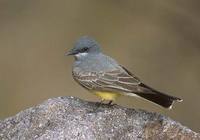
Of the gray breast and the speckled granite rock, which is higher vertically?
the gray breast

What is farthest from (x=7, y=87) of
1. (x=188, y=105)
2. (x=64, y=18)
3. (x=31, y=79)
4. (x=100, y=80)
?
(x=100, y=80)

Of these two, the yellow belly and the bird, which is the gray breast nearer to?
the bird

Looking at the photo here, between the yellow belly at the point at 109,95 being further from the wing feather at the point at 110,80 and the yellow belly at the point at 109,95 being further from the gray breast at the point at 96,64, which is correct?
the gray breast at the point at 96,64

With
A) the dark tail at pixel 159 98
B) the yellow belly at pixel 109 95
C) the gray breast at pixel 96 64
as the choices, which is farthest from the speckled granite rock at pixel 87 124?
the gray breast at pixel 96 64

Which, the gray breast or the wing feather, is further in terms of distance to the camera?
the gray breast

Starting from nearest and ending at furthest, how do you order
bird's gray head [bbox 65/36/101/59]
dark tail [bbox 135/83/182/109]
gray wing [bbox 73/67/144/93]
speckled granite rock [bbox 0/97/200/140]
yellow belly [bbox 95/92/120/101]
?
speckled granite rock [bbox 0/97/200/140]
dark tail [bbox 135/83/182/109]
gray wing [bbox 73/67/144/93]
yellow belly [bbox 95/92/120/101]
bird's gray head [bbox 65/36/101/59]

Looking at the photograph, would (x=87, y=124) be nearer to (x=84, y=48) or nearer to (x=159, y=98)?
(x=159, y=98)

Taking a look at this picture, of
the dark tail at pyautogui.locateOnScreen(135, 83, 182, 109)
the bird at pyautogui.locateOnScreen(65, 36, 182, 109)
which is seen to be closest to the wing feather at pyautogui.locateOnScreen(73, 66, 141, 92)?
the bird at pyautogui.locateOnScreen(65, 36, 182, 109)

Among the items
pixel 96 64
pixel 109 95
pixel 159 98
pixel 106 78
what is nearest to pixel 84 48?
pixel 96 64
